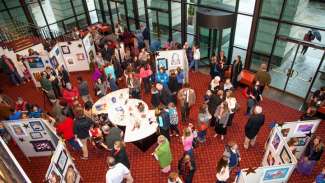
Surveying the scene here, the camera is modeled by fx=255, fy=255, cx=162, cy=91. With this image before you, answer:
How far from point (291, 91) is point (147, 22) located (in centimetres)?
745

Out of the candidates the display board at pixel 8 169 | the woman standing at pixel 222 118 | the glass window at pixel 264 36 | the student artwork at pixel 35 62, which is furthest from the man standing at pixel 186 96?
the display board at pixel 8 169

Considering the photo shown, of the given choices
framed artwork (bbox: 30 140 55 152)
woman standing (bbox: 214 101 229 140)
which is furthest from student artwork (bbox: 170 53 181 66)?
framed artwork (bbox: 30 140 55 152)

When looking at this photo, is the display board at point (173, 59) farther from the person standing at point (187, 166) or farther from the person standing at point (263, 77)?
the person standing at point (187, 166)

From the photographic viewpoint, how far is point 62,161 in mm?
5715

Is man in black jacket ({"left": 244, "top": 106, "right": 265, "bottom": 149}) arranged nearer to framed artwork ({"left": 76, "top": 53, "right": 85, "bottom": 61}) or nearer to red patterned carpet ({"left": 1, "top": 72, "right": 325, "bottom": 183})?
red patterned carpet ({"left": 1, "top": 72, "right": 325, "bottom": 183})

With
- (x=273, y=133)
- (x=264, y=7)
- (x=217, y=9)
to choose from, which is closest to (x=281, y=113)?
(x=273, y=133)

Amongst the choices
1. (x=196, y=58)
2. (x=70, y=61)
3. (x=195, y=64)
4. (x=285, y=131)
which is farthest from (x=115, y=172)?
(x=70, y=61)

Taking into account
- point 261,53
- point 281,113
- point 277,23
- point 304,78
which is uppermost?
point 277,23

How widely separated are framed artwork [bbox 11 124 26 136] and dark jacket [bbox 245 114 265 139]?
6064mm

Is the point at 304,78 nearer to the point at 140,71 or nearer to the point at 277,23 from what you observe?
the point at 277,23

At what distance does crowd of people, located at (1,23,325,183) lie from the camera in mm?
5895

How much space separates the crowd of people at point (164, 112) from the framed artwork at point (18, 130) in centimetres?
67

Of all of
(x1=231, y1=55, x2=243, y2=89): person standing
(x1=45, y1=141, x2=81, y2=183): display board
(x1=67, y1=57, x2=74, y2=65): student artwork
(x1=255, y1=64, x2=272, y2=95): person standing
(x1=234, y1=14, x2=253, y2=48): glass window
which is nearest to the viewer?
(x1=45, y1=141, x2=81, y2=183): display board

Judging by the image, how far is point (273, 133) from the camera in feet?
19.3
